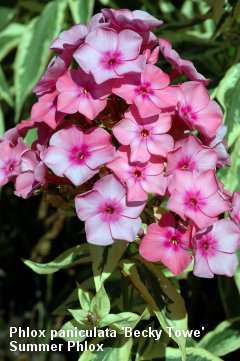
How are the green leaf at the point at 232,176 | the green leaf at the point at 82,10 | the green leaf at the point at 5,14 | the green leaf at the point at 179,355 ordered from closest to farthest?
the green leaf at the point at 179,355 → the green leaf at the point at 232,176 → the green leaf at the point at 82,10 → the green leaf at the point at 5,14

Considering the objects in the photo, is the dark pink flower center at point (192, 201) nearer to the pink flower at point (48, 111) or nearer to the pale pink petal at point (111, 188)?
the pale pink petal at point (111, 188)

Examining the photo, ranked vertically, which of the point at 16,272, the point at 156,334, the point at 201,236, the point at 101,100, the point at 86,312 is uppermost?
the point at 101,100

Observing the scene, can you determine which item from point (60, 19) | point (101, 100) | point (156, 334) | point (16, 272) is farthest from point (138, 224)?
point (16, 272)

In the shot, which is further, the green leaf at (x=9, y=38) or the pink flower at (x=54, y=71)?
the green leaf at (x=9, y=38)

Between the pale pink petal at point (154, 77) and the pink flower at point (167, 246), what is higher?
the pale pink petal at point (154, 77)

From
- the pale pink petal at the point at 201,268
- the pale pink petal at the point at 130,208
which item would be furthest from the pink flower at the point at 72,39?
the pale pink petal at the point at 201,268

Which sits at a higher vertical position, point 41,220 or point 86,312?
point 86,312

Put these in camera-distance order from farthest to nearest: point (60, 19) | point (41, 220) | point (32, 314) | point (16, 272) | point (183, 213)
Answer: point (16, 272) → point (41, 220) → point (32, 314) → point (60, 19) → point (183, 213)

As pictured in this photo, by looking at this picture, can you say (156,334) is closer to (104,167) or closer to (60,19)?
(104,167)
